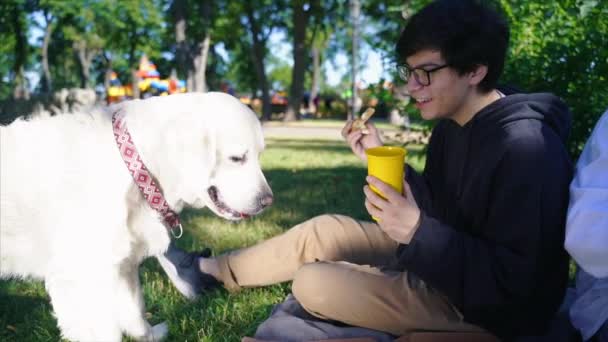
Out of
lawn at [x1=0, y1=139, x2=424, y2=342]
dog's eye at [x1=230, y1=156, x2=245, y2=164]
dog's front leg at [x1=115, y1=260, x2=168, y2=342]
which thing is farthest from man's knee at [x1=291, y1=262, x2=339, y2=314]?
dog's front leg at [x1=115, y1=260, x2=168, y2=342]

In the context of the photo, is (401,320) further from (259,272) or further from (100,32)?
(100,32)

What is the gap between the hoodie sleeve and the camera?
1.77 m

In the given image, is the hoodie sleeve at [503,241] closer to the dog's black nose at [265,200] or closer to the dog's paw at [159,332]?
the dog's black nose at [265,200]

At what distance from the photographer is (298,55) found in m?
21.6

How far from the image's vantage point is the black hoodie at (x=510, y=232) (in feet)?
5.85

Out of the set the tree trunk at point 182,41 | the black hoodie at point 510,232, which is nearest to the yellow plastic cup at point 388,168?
the black hoodie at point 510,232

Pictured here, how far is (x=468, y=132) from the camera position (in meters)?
2.19

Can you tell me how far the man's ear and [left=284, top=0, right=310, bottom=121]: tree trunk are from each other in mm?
19689

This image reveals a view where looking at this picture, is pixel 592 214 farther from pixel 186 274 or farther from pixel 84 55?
pixel 84 55

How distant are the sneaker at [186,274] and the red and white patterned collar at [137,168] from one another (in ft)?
2.20

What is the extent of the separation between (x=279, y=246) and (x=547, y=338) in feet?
4.61

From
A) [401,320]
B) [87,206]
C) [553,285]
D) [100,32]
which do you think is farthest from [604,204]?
[100,32]

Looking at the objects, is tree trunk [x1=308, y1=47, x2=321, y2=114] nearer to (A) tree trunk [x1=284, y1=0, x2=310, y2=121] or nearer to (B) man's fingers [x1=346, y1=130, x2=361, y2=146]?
(A) tree trunk [x1=284, y1=0, x2=310, y2=121]

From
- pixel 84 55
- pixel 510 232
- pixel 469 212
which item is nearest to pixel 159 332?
pixel 469 212
